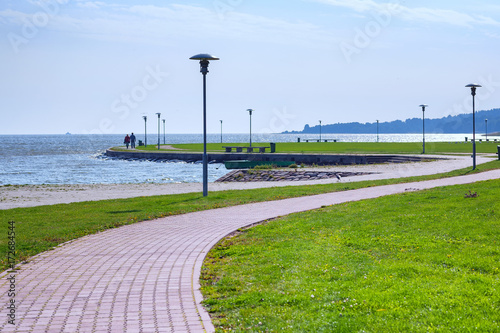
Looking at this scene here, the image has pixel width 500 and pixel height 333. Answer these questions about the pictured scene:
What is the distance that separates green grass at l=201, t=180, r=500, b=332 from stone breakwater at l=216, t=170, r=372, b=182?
17.3 meters

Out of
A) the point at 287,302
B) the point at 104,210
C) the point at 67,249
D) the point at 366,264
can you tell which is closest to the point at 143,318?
the point at 287,302

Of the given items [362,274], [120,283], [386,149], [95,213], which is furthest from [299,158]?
[120,283]

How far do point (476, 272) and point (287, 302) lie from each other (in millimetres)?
2834

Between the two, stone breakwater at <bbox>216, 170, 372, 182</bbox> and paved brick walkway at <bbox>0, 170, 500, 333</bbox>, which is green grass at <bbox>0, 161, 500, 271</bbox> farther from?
stone breakwater at <bbox>216, 170, 372, 182</bbox>

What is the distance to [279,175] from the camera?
3102cm

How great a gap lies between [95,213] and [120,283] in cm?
785

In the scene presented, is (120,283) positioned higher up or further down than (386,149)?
further down

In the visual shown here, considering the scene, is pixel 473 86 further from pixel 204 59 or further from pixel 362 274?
pixel 362 274

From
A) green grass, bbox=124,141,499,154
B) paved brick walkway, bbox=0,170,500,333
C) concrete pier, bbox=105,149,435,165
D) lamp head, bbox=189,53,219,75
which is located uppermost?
lamp head, bbox=189,53,219,75

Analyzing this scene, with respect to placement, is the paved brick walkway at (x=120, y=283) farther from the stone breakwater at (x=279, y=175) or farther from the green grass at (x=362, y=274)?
the stone breakwater at (x=279, y=175)

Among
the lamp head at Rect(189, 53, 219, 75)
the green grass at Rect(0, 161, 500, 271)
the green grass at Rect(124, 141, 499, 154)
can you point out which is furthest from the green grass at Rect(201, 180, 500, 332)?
the green grass at Rect(124, 141, 499, 154)

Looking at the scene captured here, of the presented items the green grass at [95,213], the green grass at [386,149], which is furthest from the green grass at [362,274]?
the green grass at [386,149]

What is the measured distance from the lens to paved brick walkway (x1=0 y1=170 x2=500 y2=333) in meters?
5.52

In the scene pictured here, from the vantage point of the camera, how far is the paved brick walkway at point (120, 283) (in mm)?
5523
